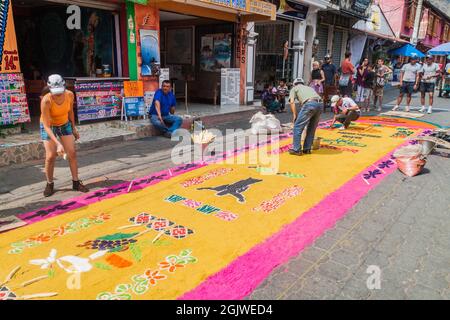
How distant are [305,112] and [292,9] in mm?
9619

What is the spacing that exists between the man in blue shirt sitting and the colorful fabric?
258cm

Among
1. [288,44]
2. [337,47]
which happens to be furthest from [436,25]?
[288,44]

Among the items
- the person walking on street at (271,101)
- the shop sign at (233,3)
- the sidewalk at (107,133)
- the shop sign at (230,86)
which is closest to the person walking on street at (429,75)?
the person walking on street at (271,101)

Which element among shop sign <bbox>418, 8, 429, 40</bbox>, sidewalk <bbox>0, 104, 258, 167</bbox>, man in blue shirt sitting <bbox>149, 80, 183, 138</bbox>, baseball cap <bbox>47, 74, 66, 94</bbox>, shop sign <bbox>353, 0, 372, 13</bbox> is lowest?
sidewalk <bbox>0, 104, 258, 167</bbox>

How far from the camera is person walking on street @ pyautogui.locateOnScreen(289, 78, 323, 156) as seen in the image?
6.48 m

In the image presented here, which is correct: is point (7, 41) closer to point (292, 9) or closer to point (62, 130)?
point (62, 130)

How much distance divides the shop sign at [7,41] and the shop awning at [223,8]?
11.1ft

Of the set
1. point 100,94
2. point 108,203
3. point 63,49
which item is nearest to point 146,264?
point 108,203

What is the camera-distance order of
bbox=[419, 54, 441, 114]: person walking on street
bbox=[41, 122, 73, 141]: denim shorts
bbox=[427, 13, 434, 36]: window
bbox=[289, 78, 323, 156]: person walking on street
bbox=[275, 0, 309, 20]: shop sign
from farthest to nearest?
bbox=[427, 13, 434, 36]: window → bbox=[275, 0, 309, 20]: shop sign → bbox=[419, 54, 441, 114]: person walking on street → bbox=[289, 78, 323, 156]: person walking on street → bbox=[41, 122, 73, 141]: denim shorts

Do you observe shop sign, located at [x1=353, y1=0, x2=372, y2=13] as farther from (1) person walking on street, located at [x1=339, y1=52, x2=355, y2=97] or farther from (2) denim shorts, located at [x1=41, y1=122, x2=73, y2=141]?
(2) denim shorts, located at [x1=41, y1=122, x2=73, y2=141]

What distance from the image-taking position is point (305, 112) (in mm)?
6500

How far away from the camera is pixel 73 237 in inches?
142

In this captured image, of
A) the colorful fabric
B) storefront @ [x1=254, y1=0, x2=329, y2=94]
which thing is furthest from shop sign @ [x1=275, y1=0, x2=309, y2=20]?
the colorful fabric

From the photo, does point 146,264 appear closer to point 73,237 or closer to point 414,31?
point 73,237
